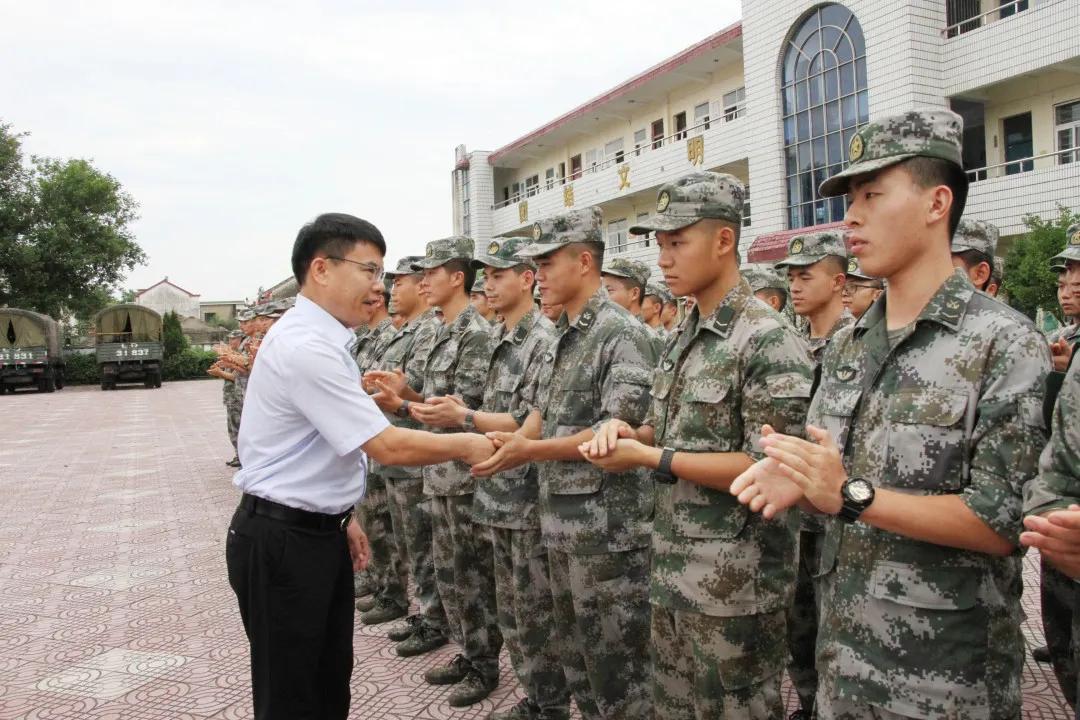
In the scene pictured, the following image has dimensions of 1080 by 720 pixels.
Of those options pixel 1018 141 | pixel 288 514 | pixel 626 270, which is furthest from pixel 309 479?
pixel 1018 141

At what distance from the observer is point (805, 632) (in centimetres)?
360

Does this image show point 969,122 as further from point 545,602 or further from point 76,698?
point 76,698

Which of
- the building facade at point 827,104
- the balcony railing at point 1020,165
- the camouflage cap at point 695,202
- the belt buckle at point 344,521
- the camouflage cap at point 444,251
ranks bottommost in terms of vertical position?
the belt buckle at point 344,521

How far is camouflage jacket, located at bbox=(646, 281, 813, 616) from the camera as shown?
242cm

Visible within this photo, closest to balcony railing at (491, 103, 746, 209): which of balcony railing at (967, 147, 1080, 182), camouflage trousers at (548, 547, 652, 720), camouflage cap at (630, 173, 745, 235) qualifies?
balcony railing at (967, 147, 1080, 182)

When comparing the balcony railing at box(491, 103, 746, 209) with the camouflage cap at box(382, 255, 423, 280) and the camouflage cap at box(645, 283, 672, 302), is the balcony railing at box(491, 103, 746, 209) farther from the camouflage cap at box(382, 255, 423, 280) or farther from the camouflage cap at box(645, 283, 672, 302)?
the camouflage cap at box(382, 255, 423, 280)

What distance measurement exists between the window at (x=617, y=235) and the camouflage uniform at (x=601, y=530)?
2311 cm

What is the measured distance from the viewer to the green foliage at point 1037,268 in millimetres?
11359

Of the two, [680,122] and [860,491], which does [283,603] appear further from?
[680,122]

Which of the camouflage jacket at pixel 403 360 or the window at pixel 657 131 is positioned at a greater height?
the window at pixel 657 131

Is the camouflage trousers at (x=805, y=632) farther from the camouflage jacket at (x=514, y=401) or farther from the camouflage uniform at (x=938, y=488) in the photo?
the camouflage uniform at (x=938, y=488)

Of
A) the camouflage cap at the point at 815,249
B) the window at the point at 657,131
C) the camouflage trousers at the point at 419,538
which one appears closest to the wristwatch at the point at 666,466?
the camouflage cap at the point at 815,249

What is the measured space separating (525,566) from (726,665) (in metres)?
1.27

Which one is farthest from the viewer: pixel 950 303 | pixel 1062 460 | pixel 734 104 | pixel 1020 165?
pixel 734 104
